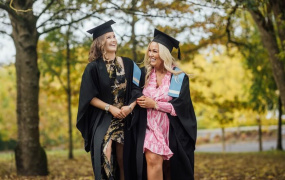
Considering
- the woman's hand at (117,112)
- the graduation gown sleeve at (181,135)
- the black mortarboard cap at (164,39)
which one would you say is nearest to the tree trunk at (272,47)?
the black mortarboard cap at (164,39)

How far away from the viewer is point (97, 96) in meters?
4.63

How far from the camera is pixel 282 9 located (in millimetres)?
8562

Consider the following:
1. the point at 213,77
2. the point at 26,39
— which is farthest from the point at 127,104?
the point at 213,77

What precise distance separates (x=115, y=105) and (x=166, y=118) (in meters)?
0.64

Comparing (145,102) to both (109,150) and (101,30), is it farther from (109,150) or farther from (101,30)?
(101,30)

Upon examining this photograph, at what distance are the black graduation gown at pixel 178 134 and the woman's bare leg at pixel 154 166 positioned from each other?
109 mm

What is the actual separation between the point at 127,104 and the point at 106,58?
59 cm

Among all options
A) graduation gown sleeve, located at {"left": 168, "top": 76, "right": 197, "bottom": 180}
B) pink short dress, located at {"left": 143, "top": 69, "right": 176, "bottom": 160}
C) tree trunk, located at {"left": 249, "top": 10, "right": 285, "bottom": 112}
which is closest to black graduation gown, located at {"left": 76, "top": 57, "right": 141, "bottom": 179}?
pink short dress, located at {"left": 143, "top": 69, "right": 176, "bottom": 160}

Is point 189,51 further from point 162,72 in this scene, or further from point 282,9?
point 162,72

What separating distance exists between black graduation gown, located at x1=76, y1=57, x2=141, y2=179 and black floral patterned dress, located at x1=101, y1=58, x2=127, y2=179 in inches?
1.9

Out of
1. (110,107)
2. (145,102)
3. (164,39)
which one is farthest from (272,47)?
(110,107)

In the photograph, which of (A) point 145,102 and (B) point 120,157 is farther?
(B) point 120,157

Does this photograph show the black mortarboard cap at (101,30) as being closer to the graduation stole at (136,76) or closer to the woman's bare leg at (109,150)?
the graduation stole at (136,76)

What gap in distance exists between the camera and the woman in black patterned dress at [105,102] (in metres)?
4.50
